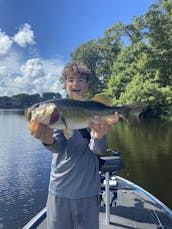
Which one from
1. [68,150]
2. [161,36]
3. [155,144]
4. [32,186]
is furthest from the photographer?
[161,36]

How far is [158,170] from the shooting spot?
14344 millimetres

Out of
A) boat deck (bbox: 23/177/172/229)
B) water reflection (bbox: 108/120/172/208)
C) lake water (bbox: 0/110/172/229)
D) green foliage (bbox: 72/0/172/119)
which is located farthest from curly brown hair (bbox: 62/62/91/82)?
green foliage (bbox: 72/0/172/119)

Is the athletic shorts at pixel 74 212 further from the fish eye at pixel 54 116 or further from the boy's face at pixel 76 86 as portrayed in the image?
the boy's face at pixel 76 86

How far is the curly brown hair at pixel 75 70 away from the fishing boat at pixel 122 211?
5.94 feet

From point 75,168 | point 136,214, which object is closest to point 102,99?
point 75,168

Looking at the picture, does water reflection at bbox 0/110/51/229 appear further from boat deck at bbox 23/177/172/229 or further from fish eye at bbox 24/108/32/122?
fish eye at bbox 24/108/32/122

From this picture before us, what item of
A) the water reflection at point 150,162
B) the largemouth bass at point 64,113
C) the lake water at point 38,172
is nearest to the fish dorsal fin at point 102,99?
the largemouth bass at point 64,113

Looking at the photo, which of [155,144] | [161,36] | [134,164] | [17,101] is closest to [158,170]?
[134,164]

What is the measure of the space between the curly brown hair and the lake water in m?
6.62

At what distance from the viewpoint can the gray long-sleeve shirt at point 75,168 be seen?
307 centimetres

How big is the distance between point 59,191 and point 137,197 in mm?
3998

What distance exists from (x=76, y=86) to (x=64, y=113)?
1.64ft

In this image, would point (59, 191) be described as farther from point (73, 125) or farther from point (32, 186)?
point (32, 186)

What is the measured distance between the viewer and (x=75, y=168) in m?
3.09
